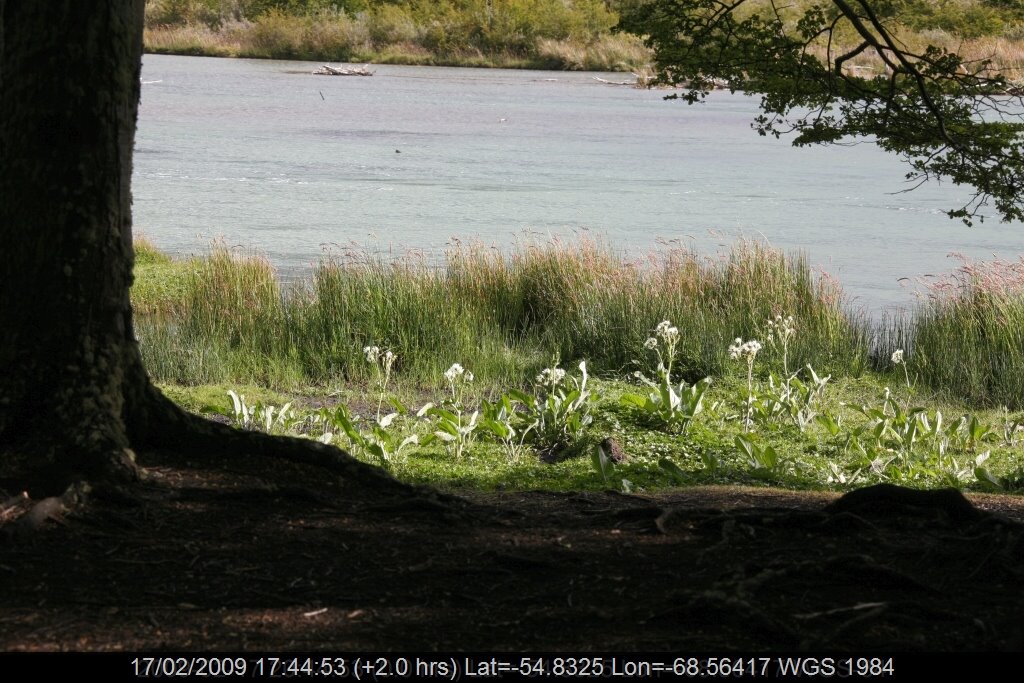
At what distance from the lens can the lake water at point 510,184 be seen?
1827cm

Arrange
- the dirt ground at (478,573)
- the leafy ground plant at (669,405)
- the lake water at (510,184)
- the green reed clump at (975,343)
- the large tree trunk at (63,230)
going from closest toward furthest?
the dirt ground at (478,573), the large tree trunk at (63,230), the leafy ground plant at (669,405), the green reed clump at (975,343), the lake water at (510,184)

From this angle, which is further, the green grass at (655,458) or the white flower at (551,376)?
the white flower at (551,376)

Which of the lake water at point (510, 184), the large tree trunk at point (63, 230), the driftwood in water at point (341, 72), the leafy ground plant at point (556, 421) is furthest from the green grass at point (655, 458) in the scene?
the driftwood in water at point (341, 72)

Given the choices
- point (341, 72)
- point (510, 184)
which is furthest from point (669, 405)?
point (341, 72)

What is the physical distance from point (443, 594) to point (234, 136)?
2947cm

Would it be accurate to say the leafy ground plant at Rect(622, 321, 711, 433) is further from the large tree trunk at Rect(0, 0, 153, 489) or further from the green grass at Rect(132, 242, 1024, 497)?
the large tree trunk at Rect(0, 0, 153, 489)

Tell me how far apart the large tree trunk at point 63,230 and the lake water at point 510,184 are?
864cm

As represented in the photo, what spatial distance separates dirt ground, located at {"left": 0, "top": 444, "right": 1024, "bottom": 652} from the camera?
3.39 meters

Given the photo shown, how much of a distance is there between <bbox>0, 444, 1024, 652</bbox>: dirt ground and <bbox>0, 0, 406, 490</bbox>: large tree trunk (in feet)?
0.81

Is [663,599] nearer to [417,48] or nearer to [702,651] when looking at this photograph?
[702,651]

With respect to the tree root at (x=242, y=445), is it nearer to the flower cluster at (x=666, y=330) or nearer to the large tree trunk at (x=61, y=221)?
the large tree trunk at (x=61, y=221)

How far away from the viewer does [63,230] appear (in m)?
4.35

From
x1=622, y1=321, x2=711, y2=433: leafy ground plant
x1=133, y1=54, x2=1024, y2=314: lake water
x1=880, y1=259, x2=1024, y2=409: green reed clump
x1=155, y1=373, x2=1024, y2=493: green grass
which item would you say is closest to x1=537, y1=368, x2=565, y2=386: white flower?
x1=155, y1=373, x2=1024, y2=493: green grass

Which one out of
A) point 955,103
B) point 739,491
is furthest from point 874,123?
point 739,491
